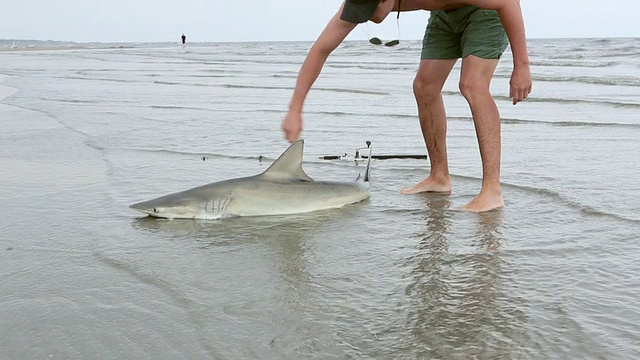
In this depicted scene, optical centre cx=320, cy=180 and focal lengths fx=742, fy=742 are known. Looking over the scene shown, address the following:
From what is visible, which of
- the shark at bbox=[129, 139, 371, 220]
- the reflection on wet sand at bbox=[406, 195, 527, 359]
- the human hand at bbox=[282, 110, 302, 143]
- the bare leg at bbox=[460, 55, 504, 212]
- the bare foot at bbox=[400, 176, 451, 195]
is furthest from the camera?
the bare foot at bbox=[400, 176, 451, 195]

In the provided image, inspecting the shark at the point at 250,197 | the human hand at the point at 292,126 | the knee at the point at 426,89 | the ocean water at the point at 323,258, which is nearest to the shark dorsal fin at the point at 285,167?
the shark at the point at 250,197

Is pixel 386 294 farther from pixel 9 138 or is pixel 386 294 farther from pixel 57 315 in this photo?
pixel 9 138

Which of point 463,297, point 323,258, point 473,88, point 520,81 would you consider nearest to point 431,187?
point 473,88

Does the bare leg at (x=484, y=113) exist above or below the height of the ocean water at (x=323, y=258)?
above

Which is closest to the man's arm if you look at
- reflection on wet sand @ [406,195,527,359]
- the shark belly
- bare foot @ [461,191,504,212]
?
the shark belly

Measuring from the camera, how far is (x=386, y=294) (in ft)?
9.52

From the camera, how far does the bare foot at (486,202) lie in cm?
444

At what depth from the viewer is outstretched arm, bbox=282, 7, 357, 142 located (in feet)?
13.6

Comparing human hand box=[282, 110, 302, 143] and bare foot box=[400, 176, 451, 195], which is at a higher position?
human hand box=[282, 110, 302, 143]

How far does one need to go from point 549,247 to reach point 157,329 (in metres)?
1.97

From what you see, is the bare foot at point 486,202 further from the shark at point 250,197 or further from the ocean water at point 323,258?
the shark at point 250,197

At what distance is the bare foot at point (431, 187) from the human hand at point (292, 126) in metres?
1.21

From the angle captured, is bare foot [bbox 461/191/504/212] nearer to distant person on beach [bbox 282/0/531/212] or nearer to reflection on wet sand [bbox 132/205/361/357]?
distant person on beach [bbox 282/0/531/212]

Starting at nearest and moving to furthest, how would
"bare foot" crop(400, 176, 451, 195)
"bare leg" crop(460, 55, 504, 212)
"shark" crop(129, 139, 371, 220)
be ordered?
"shark" crop(129, 139, 371, 220) → "bare leg" crop(460, 55, 504, 212) → "bare foot" crop(400, 176, 451, 195)
